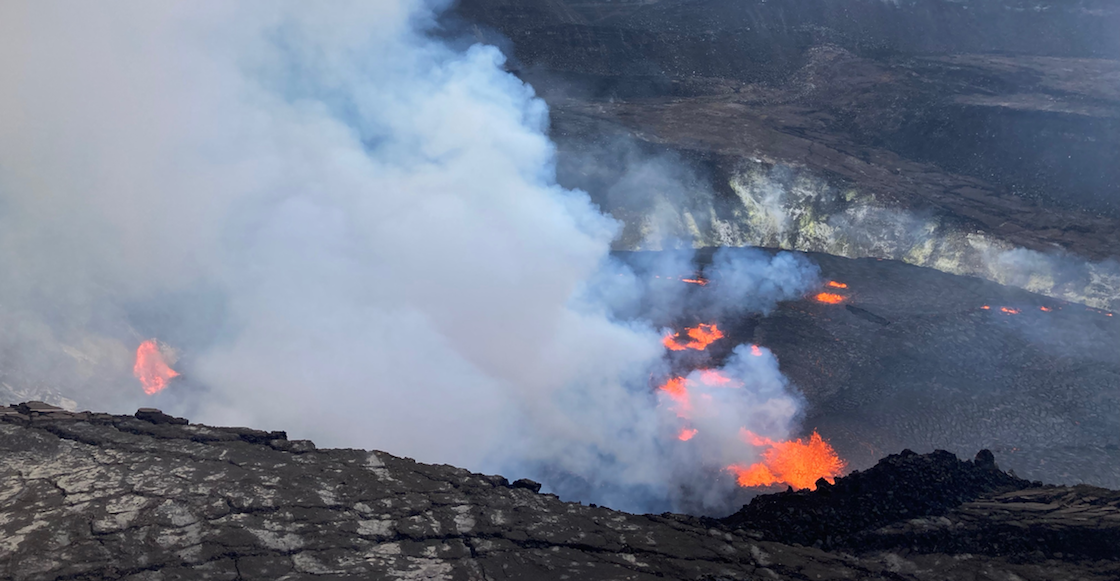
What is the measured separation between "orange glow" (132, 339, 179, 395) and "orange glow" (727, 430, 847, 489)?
11.9m

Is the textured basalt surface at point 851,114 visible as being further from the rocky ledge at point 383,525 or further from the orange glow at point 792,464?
the rocky ledge at point 383,525

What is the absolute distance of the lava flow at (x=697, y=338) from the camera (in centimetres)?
1881

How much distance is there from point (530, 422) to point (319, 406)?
14.1ft

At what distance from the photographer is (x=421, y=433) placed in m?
13.6

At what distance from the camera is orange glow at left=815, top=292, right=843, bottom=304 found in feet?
71.4

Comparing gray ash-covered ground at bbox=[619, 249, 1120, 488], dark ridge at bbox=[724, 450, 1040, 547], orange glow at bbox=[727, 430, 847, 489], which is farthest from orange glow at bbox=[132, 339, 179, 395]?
gray ash-covered ground at bbox=[619, 249, 1120, 488]

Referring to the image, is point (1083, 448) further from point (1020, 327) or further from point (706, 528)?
point (706, 528)

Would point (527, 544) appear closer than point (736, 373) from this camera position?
Yes

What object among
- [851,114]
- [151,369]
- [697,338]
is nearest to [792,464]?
[697,338]

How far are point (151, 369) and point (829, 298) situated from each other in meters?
19.0

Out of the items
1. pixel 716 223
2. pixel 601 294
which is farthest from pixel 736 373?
pixel 716 223

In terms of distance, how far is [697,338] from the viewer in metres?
19.3

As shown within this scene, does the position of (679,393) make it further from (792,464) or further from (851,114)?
(851,114)

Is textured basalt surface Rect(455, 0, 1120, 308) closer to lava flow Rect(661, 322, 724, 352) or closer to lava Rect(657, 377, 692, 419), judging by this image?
lava flow Rect(661, 322, 724, 352)
